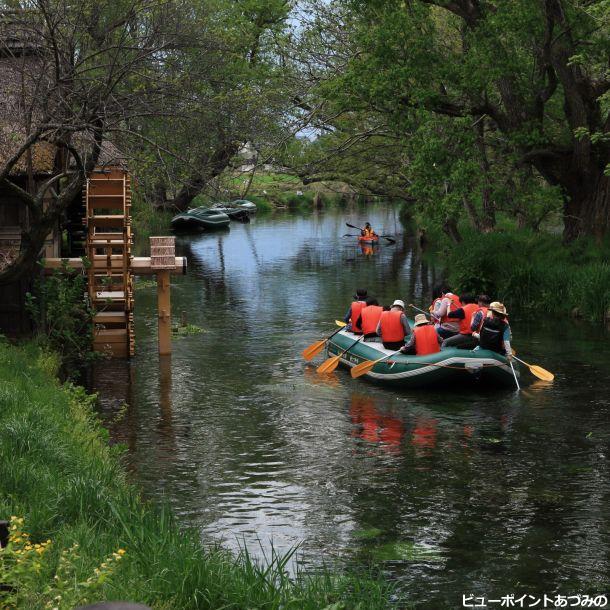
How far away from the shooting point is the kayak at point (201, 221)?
177ft

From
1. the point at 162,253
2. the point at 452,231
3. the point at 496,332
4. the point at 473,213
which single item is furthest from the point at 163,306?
the point at 473,213

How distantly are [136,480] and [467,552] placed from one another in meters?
4.61

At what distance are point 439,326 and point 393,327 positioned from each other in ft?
4.78

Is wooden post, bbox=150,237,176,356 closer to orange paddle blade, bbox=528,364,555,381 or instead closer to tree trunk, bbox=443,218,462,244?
orange paddle blade, bbox=528,364,555,381

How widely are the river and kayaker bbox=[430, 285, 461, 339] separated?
162 cm

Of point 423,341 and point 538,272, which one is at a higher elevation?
point 538,272

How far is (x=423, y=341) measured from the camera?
1820 centimetres

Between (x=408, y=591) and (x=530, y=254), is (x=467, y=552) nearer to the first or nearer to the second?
(x=408, y=591)

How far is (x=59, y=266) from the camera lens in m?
19.1

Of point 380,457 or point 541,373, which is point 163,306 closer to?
point 541,373

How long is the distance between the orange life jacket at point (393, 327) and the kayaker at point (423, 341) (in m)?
0.62

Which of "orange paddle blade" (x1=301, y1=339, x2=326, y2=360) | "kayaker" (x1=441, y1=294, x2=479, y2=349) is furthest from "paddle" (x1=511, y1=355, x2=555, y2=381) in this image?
"orange paddle blade" (x1=301, y1=339, x2=326, y2=360)

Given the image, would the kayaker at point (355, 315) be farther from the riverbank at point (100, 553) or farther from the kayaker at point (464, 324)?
the riverbank at point (100, 553)

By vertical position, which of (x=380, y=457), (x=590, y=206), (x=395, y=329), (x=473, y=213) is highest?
(x=590, y=206)
